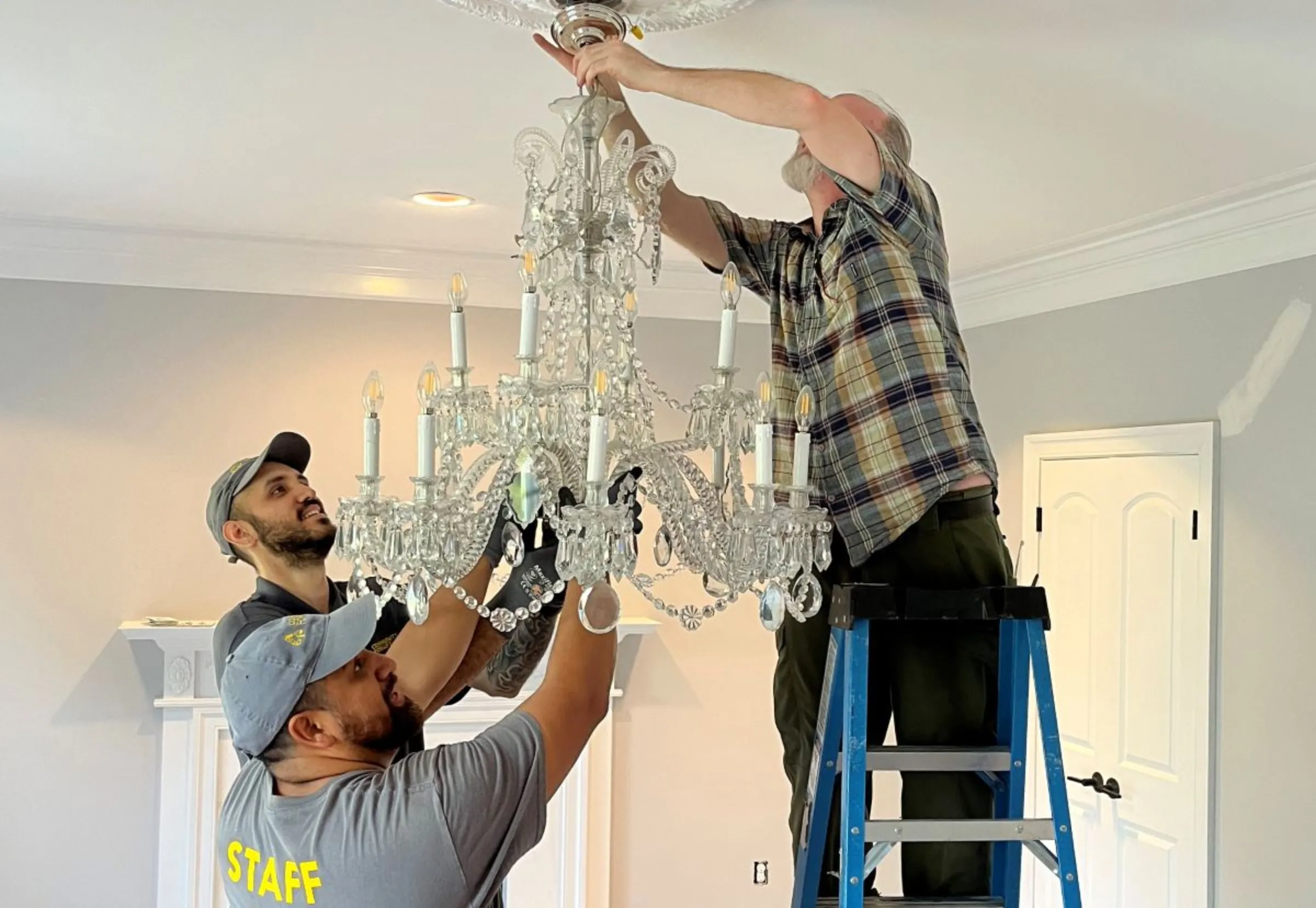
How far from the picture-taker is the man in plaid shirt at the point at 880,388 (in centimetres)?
150

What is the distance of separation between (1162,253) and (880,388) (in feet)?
6.12

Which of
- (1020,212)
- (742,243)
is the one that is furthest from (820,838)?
(1020,212)

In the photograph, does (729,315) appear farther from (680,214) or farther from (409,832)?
(409,832)

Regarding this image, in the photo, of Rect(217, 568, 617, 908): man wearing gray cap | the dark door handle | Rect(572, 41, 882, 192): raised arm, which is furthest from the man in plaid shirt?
the dark door handle

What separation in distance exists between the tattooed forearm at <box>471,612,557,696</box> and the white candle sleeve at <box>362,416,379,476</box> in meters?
0.71

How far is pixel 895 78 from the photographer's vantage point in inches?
78.7

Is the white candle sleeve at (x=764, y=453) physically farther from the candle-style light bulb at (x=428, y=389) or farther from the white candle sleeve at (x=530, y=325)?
the candle-style light bulb at (x=428, y=389)

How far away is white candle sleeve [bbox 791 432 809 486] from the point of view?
132 cm

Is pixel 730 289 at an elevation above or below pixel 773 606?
above

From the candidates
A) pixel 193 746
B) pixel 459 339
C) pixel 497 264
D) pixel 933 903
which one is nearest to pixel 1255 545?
pixel 933 903

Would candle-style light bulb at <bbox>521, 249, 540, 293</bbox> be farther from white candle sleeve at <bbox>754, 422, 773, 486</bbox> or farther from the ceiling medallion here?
the ceiling medallion

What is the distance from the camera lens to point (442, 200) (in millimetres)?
3057

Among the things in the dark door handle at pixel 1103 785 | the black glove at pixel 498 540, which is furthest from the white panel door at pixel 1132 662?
the black glove at pixel 498 540

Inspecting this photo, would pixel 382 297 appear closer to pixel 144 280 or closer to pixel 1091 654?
pixel 144 280
